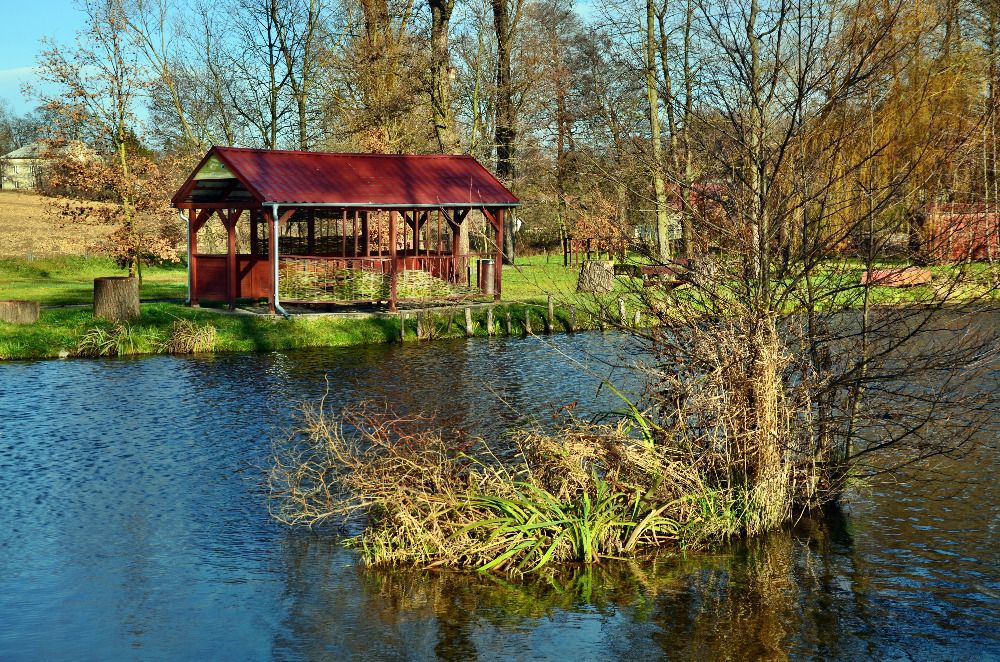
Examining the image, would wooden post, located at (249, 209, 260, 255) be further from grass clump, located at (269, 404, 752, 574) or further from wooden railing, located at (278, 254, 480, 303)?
grass clump, located at (269, 404, 752, 574)

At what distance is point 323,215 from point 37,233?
90.9 feet

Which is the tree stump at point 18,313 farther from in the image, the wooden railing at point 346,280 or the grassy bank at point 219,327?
the wooden railing at point 346,280

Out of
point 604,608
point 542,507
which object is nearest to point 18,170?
point 542,507

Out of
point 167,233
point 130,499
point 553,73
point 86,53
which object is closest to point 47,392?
point 130,499

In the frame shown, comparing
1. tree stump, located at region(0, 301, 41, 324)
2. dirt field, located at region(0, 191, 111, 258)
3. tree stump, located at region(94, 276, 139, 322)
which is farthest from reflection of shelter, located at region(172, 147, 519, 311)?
dirt field, located at region(0, 191, 111, 258)

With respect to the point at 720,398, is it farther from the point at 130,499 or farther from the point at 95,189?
the point at 95,189

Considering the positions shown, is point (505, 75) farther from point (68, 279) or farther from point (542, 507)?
point (542, 507)

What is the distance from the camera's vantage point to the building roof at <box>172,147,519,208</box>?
26.2 meters

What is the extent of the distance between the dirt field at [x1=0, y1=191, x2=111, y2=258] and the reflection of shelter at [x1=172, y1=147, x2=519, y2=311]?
28.3 feet

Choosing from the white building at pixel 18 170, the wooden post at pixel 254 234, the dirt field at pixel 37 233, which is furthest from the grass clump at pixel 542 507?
the white building at pixel 18 170

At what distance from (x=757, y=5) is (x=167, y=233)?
3322 centimetres

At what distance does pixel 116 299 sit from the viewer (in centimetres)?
2386

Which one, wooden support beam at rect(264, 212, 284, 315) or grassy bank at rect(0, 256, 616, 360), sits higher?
wooden support beam at rect(264, 212, 284, 315)

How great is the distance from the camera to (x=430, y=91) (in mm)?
39281
